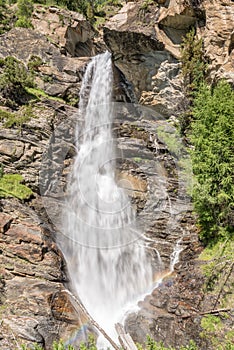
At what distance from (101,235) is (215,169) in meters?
6.07

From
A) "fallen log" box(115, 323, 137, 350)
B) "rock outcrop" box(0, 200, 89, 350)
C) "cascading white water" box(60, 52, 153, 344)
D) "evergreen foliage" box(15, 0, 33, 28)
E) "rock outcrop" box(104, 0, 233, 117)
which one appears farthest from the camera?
"evergreen foliage" box(15, 0, 33, 28)

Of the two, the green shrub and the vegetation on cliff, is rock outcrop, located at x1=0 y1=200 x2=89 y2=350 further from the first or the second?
the vegetation on cliff

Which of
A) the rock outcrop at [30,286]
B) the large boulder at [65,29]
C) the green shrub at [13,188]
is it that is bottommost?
the rock outcrop at [30,286]

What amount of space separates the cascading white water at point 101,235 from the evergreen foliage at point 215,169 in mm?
3427

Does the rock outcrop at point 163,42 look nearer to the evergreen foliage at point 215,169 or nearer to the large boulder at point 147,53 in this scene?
the large boulder at point 147,53

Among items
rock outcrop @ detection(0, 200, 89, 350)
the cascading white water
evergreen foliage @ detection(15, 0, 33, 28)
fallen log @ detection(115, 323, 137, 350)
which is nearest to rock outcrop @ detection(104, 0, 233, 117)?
the cascading white water

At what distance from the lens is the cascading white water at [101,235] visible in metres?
11.5

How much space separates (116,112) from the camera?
1909cm

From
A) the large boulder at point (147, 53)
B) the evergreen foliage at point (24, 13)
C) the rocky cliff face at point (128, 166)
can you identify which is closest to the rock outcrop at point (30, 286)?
the rocky cliff face at point (128, 166)

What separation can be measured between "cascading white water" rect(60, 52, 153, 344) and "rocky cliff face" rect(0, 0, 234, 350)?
2.16ft

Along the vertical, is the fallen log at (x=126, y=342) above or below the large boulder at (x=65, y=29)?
below

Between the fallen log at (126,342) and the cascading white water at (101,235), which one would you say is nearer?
the fallen log at (126,342)

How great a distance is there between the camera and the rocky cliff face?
30.5 feet

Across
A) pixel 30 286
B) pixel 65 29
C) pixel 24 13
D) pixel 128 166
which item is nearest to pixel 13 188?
pixel 30 286
